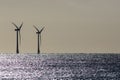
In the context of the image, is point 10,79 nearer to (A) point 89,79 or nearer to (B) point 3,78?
(B) point 3,78

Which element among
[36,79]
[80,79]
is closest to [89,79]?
[80,79]

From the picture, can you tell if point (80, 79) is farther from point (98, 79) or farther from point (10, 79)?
point (10, 79)

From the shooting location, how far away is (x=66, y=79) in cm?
16525

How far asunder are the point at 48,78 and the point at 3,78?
12756mm

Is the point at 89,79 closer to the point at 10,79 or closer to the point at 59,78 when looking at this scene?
the point at 59,78

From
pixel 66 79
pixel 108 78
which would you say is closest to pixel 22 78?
pixel 66 79

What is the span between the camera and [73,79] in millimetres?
165375

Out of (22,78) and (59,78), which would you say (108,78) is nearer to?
(59,78)

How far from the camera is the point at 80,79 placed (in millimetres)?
164500

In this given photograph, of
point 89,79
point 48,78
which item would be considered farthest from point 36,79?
point 89,79

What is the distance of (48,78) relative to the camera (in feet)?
555

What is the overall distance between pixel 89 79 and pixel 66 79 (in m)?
6.42

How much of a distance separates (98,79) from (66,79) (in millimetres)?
9098

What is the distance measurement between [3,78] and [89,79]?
2470cm
